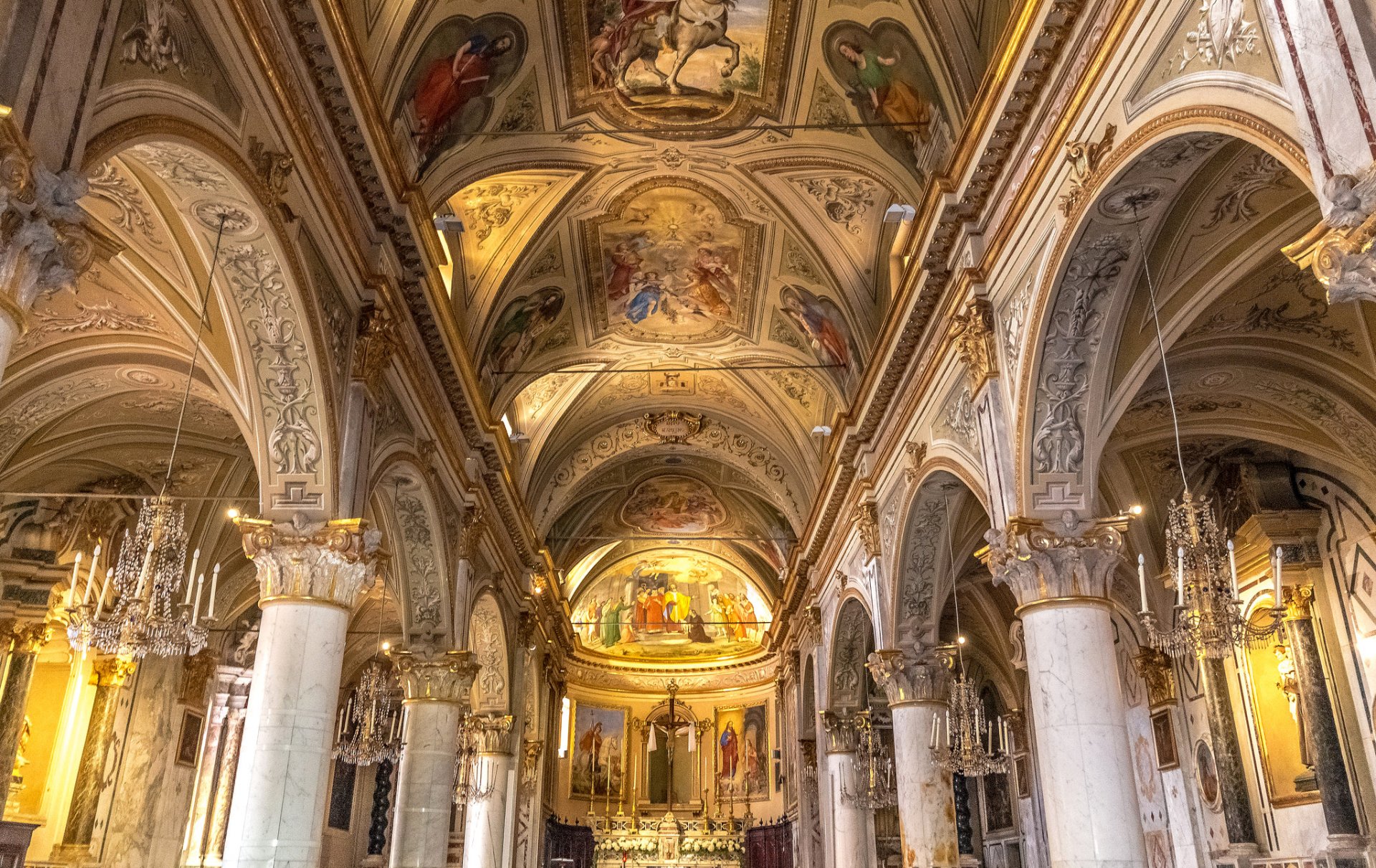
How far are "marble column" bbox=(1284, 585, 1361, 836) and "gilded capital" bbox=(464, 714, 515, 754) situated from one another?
13.7 m

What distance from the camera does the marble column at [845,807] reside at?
1800 centimetres

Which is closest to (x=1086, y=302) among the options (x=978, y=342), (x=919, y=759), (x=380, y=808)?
(x=978, y=342)

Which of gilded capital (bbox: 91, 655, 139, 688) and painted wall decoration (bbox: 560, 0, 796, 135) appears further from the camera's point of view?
gilded capital (bbox: 91, 655, 139, 688)

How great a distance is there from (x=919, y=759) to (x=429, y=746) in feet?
22.0

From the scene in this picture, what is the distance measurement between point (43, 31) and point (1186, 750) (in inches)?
629

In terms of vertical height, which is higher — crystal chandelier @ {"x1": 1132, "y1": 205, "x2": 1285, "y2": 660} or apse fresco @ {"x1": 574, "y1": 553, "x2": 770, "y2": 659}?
apse fresco @ {"x1": 574, "y1": 553, "x2": 770, "y2": 659}

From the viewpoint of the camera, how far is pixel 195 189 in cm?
827

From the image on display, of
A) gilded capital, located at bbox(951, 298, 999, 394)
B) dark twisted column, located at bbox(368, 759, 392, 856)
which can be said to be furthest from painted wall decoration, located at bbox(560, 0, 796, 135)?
dark twisted column, located at bbox(368, 759, 392, 856)

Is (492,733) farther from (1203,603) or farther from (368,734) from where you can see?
(1203,603)

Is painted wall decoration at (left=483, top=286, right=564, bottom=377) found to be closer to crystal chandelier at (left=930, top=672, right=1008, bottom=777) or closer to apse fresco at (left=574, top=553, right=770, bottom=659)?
crystal chandelier at (left=930, top=672, right=1008, bottom=777)

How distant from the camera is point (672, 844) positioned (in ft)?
98.4

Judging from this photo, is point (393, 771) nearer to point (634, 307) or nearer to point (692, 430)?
point (692, 430)

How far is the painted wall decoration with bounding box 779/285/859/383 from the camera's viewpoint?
17016mm

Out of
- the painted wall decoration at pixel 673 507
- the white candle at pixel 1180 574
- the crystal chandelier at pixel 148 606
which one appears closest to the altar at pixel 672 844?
the painted wall decoration at pixel 673 507
